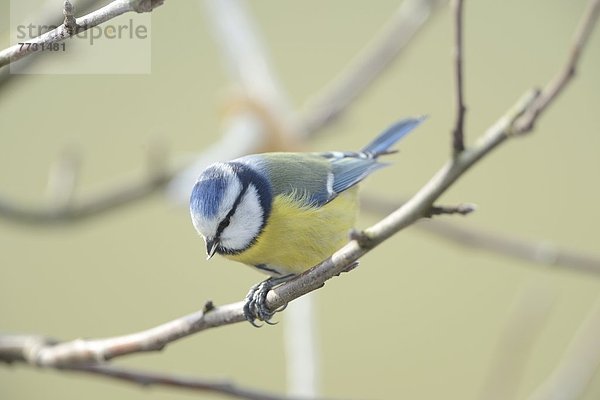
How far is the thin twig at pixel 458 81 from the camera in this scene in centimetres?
59

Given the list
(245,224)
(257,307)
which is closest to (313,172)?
(245,224)

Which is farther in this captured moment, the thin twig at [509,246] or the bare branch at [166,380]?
the thin twig at [509,246]

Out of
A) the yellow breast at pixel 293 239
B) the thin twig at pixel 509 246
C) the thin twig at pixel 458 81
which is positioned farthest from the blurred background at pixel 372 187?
the thin twig at pixel 458 81

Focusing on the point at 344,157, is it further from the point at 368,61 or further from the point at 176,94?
the point at 176,94

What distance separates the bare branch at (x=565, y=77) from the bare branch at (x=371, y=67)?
491mm

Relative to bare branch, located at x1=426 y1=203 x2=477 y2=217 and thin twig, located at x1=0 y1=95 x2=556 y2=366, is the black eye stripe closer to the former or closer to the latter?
thin twig, located at x1=0 y1=95 x2=556 y2=366

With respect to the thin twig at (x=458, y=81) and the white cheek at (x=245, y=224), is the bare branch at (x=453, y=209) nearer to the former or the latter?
the thin twig at (x=458, y=81)

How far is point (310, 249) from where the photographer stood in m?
0.79

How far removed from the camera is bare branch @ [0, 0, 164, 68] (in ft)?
1.35

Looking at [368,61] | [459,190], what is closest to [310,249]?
[368,61]

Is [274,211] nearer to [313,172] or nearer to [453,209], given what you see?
[313,172]

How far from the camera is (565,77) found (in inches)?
24.4

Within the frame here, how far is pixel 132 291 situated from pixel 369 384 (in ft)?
2.22

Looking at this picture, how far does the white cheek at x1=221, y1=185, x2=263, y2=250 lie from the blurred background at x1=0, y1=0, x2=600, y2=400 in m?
1.15
